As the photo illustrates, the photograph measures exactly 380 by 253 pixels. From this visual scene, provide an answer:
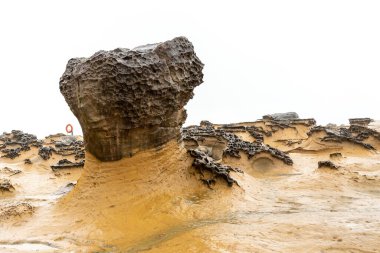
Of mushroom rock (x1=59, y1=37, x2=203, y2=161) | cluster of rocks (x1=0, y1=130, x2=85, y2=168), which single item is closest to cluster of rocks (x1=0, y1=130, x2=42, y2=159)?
cluster of rocks (x1=0, y1=130, x2=85, y2=168)

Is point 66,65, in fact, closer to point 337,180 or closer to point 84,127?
point 84,127

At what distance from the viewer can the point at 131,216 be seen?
16.6 ft

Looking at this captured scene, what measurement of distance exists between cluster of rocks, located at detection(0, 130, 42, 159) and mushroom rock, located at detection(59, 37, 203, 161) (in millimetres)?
13021

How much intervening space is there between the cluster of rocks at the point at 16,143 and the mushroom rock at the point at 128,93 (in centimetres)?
1302

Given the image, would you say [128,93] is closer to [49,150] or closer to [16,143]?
[49,150]

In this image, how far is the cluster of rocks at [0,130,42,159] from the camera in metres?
17.6

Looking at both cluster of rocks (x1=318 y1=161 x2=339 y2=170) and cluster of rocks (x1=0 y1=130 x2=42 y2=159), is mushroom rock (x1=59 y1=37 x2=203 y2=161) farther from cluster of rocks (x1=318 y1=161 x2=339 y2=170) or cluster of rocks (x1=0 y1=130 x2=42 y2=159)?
cluster of rocks (x1=0 y1=130 x2=42 y2=159)

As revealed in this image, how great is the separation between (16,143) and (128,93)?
1786 cm

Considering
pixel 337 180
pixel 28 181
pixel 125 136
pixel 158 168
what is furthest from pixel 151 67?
pixel 28 181

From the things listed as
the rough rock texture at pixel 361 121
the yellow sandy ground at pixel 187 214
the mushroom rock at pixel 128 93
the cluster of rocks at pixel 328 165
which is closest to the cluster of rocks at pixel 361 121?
the rough rock texture at pixel 361 121

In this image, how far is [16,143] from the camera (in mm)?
20906

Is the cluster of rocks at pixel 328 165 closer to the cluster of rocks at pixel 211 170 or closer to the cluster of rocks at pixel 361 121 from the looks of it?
the cluster of rocks at pixel 211 170

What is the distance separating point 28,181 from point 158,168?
763 cm

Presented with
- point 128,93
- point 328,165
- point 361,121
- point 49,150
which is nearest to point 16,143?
point 49,150
